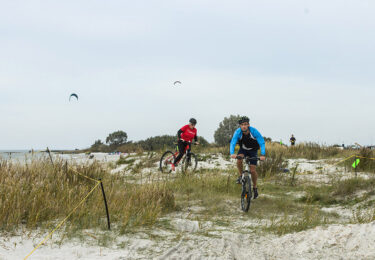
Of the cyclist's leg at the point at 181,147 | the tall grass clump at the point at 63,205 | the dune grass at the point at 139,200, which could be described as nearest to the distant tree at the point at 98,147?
the cyclist's leg at the point at 181,147

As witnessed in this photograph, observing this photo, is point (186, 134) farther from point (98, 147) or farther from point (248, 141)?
point (98, 147)

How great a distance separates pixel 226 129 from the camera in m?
29.6

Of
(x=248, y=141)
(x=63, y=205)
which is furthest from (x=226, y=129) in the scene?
(x=63, y=205)

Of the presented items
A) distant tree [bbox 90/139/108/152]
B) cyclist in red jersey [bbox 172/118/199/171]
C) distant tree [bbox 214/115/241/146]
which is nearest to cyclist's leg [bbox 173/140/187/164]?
cyclist in red jersey [bbox 172/118/199/171]

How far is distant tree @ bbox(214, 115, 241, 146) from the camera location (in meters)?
29.0

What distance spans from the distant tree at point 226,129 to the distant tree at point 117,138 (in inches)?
422

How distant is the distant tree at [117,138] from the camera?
3454 cm

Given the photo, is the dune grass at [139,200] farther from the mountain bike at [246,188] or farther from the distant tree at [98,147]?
the distant tree at [98,147]

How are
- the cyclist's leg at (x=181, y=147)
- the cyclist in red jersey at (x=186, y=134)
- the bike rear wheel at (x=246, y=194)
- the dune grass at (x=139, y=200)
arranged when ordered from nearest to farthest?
the dune grass at (x=139, y=200) → the bike rear wheel at (x=246, y=194) → the cyclist in red jersey at (x=186, y=134) → the cyclist's leg at (x=181, y=147)

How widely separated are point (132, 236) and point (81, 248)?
0.71 metres

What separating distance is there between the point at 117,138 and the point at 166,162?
78.4ft

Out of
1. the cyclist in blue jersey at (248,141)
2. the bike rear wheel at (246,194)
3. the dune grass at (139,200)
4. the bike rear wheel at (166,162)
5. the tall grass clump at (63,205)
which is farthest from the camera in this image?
the bike rear wheel at (166,162)

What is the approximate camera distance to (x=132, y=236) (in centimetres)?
441

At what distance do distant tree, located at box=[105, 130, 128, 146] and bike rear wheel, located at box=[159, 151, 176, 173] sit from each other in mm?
22967
